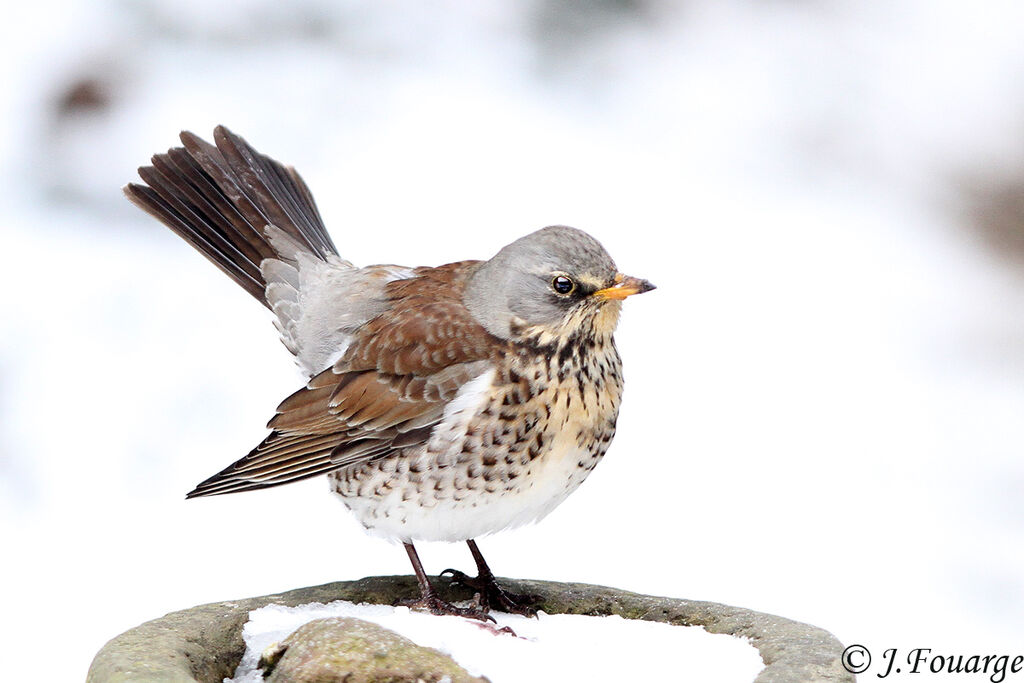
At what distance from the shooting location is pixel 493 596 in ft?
11.9

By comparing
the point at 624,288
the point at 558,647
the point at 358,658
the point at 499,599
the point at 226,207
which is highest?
the point at 226,207

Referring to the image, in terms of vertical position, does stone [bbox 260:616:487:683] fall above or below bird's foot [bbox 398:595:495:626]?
below

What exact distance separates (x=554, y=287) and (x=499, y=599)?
84 cm

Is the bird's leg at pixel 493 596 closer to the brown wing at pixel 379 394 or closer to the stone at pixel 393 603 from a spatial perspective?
the stone at pixel 393 603

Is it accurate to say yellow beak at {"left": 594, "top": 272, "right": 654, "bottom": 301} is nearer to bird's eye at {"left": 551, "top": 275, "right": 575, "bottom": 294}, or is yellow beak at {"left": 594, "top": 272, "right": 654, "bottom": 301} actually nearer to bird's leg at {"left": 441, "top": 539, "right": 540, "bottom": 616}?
bird's eye at {"left": 551, "top": 275, "right": 575, "bottom": 294}

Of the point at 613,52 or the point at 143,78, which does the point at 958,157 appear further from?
the point at 143,78

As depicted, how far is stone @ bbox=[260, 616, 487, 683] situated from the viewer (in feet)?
9.59

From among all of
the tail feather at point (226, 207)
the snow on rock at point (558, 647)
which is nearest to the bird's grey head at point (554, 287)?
the snow on rock at point (558, 647)

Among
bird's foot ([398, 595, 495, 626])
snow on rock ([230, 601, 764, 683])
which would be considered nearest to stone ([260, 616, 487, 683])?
snow on rock ([230, 601, 764, 683])

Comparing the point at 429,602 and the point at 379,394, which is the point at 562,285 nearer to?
the point at 379,394

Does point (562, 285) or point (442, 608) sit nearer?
point (562, 285)

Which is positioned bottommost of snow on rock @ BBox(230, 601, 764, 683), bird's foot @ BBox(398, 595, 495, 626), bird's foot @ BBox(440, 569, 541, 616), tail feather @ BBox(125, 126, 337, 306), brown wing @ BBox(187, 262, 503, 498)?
snow on rock @ BBox(230, 601, 764, 683)

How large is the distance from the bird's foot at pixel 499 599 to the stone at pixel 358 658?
1.85ft

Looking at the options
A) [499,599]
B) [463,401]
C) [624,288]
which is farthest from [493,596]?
[624,288]
